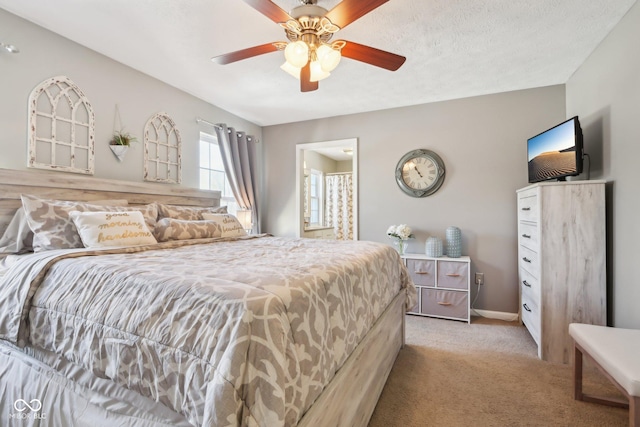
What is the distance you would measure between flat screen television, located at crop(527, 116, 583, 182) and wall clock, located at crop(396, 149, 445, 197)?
0.93 meters

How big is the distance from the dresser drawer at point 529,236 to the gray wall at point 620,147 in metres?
0.46

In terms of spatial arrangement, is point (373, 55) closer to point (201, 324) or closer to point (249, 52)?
point (249, 52)

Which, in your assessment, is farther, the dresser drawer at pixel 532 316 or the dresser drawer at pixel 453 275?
the dresser drawer at pixel 453 275

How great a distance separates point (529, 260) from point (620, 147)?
1.08 m

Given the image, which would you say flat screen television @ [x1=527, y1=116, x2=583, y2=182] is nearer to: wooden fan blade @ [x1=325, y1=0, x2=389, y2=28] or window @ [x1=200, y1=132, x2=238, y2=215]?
wooden fan blade @ [x1=325, y1=0, x2=389, y2=28]

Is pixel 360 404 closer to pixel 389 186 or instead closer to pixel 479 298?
pixel 479 298

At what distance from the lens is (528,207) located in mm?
2650

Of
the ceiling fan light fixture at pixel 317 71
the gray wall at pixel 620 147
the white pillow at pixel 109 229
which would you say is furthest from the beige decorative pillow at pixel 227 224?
the gray wall at pixel 620 147

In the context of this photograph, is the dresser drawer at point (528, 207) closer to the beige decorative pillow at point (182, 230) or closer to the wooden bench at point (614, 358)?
the wooden bench at point (614, 358)

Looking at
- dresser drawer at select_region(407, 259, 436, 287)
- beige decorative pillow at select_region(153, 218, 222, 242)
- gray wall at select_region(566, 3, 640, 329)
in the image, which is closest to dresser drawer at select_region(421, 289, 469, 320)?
dresser drawer at select_region(407, 259, 436, 287)

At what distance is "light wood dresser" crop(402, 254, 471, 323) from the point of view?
321cm

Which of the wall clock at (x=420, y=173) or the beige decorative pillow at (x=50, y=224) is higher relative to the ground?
the wall clock at (x=420, y=173)

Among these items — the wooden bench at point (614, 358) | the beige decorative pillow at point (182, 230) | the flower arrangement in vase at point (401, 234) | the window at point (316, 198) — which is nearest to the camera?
the wooden bench at point (614, 358)

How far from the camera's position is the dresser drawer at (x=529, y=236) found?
2461 mm
